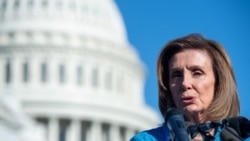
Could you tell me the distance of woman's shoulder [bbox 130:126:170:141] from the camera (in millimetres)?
4688

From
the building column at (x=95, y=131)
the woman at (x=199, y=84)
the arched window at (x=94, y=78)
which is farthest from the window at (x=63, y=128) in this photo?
the woman at (x=199, y=84)

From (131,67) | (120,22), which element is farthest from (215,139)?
(120,22)

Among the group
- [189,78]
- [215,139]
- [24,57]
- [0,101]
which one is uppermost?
[24,57]

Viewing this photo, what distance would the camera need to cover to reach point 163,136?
4727 millimetres

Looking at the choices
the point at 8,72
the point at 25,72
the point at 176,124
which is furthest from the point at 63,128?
the point at 176,124

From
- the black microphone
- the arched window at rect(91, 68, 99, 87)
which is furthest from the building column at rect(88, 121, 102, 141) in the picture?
Answer: the black microphone

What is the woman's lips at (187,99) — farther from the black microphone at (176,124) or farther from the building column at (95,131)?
the building column at (95,131)

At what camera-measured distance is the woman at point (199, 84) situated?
15.5 feet

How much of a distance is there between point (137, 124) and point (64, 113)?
7.63 m

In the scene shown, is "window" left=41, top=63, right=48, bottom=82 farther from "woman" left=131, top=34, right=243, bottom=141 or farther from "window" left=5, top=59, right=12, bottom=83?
"woman" left=131, top=34, right=243, bottom=141

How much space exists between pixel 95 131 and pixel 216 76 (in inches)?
3955

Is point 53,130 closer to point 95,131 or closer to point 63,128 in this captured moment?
point 63,128

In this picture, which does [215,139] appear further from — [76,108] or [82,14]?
[82,14]

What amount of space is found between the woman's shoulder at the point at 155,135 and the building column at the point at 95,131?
9976 centimetres
